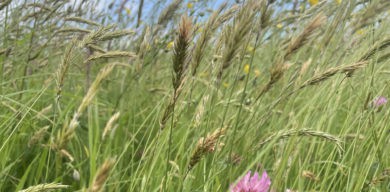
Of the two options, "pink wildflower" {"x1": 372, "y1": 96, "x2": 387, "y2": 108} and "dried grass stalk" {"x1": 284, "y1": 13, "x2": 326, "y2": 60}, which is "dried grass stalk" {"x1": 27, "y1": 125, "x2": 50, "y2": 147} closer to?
"dried grass stalk" {"x1": 284, "y1": 13, "x2": 326, "y2": 60}

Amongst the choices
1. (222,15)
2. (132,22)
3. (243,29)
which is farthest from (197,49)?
(132,22)

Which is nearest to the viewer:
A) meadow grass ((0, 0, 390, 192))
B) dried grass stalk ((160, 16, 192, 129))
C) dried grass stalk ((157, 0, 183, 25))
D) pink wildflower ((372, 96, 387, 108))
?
dried grass stalk ((160, 16, 192, 129))

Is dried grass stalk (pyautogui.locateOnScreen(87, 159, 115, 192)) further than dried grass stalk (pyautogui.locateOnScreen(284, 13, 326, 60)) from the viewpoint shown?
No

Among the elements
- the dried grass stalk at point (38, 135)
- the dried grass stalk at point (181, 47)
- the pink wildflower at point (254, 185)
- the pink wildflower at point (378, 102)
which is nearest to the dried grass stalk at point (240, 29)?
the dried grass stalk at point (181, 47)

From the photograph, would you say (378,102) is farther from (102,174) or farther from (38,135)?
(102,174)

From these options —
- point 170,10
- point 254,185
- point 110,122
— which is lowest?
point 254,185

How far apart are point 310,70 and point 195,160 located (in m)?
0.51

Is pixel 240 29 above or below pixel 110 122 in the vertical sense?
above

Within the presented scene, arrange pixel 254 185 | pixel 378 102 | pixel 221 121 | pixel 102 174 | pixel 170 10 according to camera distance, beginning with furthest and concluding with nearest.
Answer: pixel 170 10 < pixel 378 102 < pixel 221 121 < pixel 254 185 < pixel 102 174

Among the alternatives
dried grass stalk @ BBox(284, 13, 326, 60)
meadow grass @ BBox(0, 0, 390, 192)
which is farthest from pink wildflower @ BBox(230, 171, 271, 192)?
dried grass stalk @ BBox(284, 13, 326, 60)

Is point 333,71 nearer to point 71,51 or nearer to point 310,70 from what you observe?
point 310,70

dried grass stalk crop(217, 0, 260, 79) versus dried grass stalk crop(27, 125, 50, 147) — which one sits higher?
dried grass stalk crop(217, 0, 260, 79)

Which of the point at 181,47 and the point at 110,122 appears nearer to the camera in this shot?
the point at 181,47

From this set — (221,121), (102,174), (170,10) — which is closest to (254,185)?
(221,121)
